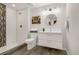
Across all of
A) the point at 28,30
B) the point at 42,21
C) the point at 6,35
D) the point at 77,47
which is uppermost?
the point at 42,21

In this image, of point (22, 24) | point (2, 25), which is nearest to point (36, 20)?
point (22, 24)

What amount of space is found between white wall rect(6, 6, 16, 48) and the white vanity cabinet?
3.79 ft

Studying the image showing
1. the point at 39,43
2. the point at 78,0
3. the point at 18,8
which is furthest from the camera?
the point at 39,43

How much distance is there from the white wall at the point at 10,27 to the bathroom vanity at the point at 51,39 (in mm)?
1156

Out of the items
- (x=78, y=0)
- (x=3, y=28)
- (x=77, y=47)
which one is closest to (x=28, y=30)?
(x=3, y=28)

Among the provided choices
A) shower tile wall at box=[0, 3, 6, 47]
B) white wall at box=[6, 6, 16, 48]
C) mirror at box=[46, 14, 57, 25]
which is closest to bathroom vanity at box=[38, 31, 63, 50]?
mirror at box=[46, 14, 57, 25]

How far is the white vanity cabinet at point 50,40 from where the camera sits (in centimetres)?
301

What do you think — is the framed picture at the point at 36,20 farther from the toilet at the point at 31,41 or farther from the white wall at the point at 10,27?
the white wall at the point at 10,27

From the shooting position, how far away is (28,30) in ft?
10.4

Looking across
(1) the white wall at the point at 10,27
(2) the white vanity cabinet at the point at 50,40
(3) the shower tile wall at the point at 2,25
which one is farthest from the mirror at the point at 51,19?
(3) the shower tile wall at the point at 2,25

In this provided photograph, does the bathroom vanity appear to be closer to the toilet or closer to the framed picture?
the toilet

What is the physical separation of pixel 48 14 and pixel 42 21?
44cm

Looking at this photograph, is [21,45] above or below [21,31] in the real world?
below

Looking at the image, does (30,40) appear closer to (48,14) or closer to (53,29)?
(53,29)
